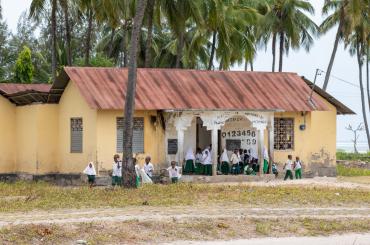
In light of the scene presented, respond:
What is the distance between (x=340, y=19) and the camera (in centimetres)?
4972

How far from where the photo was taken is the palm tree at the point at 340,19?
138 ft

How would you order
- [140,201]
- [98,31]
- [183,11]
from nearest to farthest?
[140,201], [183,11], [98,31]

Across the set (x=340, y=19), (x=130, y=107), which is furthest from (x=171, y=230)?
(x=340, y=19)

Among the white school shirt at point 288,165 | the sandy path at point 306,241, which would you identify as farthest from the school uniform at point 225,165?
the sandy path at point 306,241

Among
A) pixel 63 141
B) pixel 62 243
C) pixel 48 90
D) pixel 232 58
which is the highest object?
pixel 232 58

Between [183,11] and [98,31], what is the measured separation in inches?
1039

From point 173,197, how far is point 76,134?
30.8ft

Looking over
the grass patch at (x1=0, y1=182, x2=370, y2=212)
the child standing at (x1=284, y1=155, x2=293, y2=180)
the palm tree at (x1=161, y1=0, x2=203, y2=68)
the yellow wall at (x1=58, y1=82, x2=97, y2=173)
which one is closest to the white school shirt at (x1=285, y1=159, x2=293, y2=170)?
the child standing at (x1=284, y1=155, x2=293, y2=180)

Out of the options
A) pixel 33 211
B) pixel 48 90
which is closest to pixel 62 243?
pixel 33 211

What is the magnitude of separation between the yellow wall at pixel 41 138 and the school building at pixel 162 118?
37 mm

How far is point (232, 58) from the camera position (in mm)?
48938

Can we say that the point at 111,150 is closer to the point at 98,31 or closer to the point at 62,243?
the point at 62,243

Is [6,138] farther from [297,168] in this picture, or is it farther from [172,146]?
[297,168]

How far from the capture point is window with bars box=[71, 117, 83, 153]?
99.5ft
